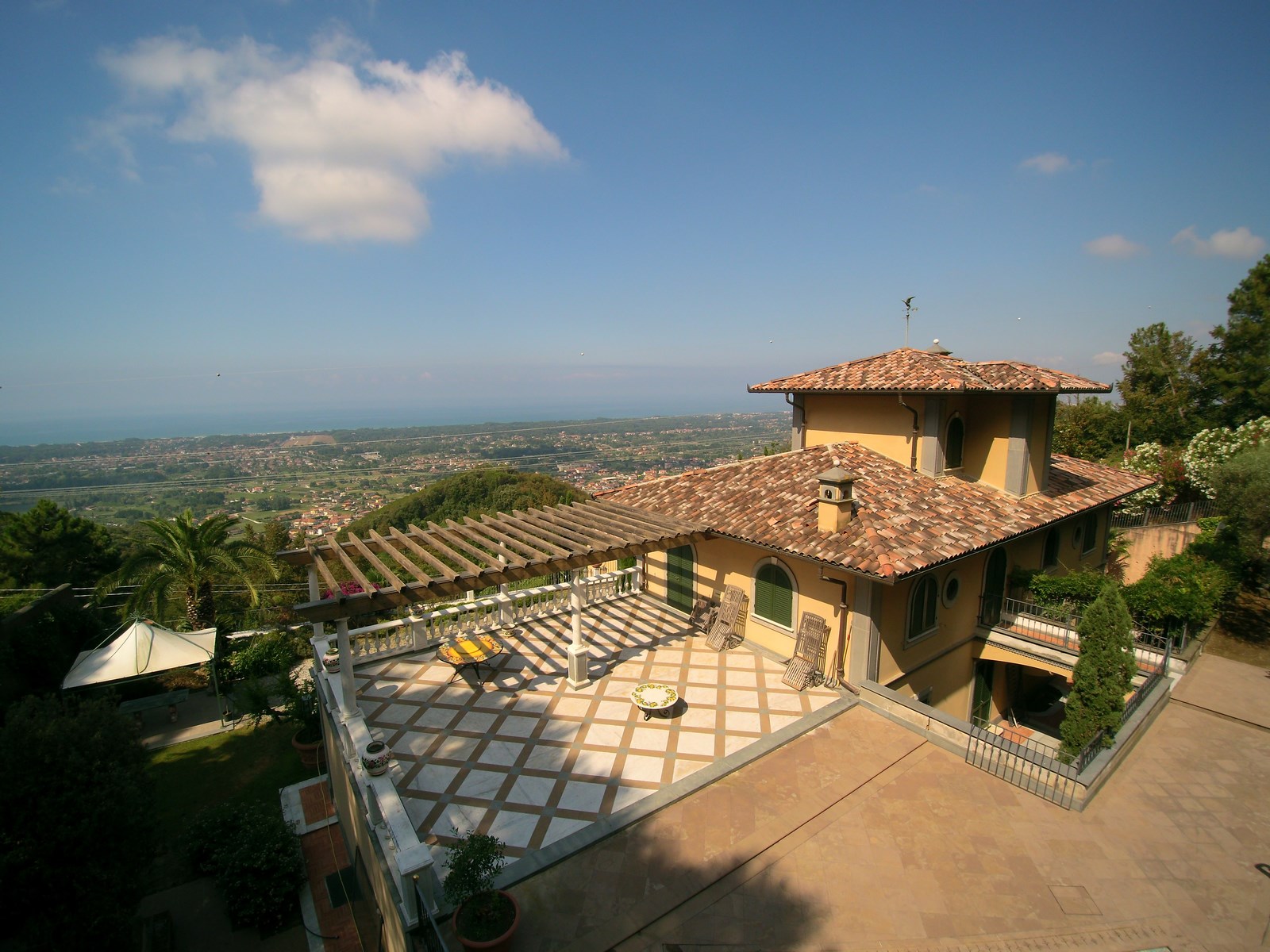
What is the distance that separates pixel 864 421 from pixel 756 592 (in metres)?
5.36

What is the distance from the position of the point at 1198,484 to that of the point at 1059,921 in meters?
26.7

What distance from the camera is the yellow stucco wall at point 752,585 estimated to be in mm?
10125

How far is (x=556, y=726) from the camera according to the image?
8.78 m

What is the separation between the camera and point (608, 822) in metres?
6.59

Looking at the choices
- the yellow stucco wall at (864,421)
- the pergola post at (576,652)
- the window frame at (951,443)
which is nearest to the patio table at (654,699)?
the pergola post at (576,652)

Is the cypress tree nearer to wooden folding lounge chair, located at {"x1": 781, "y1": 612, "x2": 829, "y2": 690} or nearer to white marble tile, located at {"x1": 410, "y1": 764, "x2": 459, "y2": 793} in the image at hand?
wooden folding lounge chair, located at {"x1": 781, "y1": 612, "x2": 829, "y2": 690}

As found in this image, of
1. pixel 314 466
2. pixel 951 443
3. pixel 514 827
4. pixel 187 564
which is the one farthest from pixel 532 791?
pixel 314 466

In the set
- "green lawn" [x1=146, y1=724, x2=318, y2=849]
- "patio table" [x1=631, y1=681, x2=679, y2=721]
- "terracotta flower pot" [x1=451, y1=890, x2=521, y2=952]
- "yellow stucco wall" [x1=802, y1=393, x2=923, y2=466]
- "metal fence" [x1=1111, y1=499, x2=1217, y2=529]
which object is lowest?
"green lawn" [x1=146, y1=724, x2=318, y2=849]

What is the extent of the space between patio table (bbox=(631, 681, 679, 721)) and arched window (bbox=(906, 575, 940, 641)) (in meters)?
4.76

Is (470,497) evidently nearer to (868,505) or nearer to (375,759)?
(868,505)

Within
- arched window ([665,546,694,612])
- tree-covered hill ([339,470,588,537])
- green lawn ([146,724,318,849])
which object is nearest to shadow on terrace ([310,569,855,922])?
arched window ([665,546,694,612])

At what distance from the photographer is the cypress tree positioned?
342 inches

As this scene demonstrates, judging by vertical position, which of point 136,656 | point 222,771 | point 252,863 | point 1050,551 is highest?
point 1050,551

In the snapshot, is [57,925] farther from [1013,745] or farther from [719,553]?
[1013,745]
